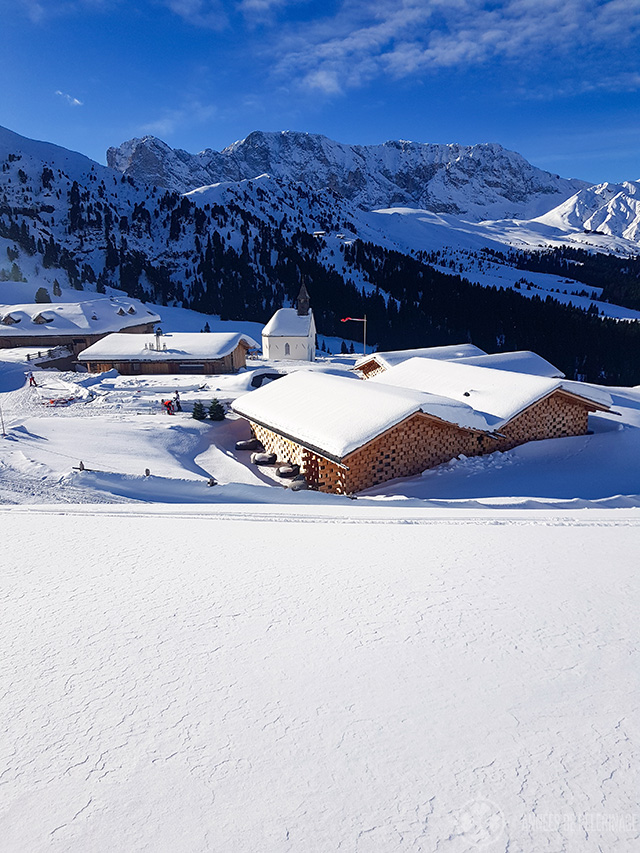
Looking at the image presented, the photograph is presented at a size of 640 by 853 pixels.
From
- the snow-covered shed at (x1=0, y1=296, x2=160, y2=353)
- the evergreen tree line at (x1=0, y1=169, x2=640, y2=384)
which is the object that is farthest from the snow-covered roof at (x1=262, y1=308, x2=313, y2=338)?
the evergreen tree line at (x1=0, y1=169, x2=640, y2=384)

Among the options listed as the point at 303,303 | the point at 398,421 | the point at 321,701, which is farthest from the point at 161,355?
the point at 321,701

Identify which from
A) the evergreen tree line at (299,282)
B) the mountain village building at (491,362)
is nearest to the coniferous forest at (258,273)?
the evergreen tree line at (299,282)

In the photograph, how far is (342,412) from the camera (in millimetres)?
15641

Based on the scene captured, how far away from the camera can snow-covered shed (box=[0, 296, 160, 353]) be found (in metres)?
55.2

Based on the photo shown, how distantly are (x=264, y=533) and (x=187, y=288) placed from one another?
389 feet

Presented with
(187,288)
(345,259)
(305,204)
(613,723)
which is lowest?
(613,723)

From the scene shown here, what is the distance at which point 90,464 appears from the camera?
1395 cm

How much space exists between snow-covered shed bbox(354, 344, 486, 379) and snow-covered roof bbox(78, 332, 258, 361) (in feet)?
43.7

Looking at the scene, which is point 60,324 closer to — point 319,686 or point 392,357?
point 392,357

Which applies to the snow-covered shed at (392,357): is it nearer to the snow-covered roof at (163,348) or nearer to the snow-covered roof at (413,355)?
the snow-covered roof at (413,355)

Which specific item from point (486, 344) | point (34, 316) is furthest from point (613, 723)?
point (486, 344)

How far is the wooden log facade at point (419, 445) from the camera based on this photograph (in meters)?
14.7

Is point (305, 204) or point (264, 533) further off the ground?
point (305, 204)

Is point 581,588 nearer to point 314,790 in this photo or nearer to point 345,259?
point 314,790
